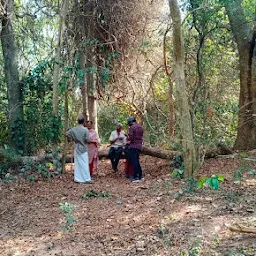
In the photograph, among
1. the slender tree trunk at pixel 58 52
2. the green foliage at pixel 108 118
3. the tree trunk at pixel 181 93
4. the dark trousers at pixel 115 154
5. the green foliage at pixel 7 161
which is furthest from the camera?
the green foliage at pixel 108 118

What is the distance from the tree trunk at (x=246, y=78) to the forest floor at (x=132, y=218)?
3.61ft

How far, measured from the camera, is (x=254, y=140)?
944 cm

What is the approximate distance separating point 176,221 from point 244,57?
19.0ft

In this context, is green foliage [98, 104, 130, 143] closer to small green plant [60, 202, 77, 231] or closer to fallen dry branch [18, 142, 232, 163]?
fallen dry branch [18, 142, 232, 163]

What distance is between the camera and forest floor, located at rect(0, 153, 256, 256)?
468 cm

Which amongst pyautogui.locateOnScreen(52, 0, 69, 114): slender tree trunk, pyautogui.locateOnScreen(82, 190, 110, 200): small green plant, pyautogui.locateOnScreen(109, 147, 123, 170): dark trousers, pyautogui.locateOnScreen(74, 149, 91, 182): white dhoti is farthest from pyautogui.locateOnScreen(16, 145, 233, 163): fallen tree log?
pyautogui.locateOnScreen(82, 190, 110, 200): small green plant

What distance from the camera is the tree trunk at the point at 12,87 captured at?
420 inches

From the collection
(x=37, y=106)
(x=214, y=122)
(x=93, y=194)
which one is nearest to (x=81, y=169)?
(x=93, y=194)

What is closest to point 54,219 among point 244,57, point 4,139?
point 4,139

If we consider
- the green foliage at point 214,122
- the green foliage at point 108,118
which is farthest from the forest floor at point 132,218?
the green foliage at point 108,118

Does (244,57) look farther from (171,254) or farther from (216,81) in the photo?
(171,254)

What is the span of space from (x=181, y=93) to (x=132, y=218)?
2804 millimetres

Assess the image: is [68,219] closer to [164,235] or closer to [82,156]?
[164,235]

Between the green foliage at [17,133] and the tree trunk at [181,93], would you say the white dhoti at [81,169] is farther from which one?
the tree trunk at [181,93]
